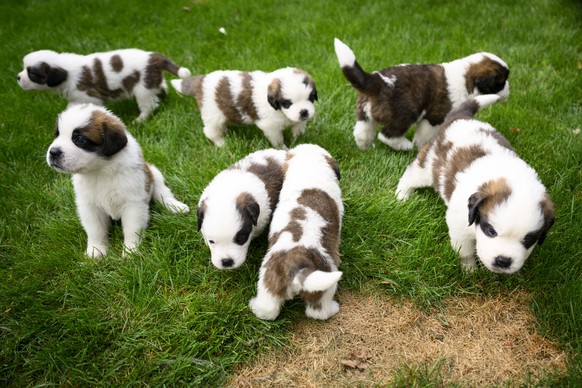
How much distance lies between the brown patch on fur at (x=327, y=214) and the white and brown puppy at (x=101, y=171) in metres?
1.55

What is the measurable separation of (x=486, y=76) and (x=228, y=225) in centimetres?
349

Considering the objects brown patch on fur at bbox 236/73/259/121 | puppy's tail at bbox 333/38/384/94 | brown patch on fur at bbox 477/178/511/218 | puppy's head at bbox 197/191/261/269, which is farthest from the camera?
brown patch on fur at bbox 236/73/259/121

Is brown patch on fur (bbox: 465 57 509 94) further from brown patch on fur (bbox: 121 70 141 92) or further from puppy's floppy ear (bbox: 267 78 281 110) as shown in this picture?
brown patch on fur (bbox: 121 70 141 92)

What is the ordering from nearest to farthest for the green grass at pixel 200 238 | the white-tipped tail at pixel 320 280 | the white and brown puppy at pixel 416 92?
1. the white-tipped tail at pixel 320 280
2. the green grass at pixel 200 238
3. the white and brown puppy at pixel 416 92

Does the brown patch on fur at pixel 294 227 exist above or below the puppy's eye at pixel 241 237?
above

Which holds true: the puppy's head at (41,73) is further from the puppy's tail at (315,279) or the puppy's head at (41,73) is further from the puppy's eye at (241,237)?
the puppy's tail at (315,279)

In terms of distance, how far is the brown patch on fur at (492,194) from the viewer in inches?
124

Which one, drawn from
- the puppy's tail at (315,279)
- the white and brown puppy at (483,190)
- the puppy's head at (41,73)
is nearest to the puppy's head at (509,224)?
the white and brown puppy at (483,190)

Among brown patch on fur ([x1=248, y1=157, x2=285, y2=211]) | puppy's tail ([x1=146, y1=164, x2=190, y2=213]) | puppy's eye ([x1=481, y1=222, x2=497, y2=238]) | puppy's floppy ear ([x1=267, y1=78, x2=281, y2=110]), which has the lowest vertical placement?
puppy's tail ([x1=146, y1=164, x2=190, y2=213])

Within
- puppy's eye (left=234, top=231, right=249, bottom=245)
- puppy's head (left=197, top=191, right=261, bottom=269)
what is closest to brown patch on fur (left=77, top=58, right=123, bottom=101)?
puppy's head (left=197, top=191, right=261, bottom=269)

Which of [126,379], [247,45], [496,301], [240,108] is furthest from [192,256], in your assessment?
[247,45]

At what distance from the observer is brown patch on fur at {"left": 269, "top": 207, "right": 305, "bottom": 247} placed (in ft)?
10.9

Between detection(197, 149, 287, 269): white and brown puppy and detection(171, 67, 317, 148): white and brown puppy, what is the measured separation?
1280mm

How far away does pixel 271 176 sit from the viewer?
163 inches
